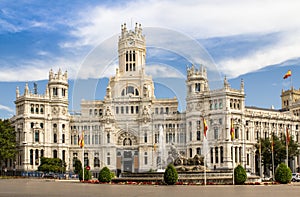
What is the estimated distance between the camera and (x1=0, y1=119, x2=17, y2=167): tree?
413ft

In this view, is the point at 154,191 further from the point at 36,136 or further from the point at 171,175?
the point at 36,136

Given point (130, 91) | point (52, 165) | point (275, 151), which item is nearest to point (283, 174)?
point (275, 151)

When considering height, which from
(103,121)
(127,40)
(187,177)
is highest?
(127,40)

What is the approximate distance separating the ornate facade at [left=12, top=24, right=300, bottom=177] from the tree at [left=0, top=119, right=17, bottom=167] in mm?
3171

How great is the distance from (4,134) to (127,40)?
1621 inches

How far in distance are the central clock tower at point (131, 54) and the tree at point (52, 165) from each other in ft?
107

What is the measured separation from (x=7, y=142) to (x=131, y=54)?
4330cm

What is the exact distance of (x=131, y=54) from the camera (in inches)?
6043

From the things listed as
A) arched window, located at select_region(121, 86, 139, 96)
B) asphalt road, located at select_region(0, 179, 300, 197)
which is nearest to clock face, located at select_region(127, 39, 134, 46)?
arched window, located at select_region(121, 86, 139, 96)

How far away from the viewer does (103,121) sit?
458ft

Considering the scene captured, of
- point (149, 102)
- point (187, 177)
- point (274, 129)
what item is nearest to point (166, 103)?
point (149, 102)

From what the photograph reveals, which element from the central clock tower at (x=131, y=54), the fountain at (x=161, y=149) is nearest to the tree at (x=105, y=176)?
the fountain at (x=161, y=149)

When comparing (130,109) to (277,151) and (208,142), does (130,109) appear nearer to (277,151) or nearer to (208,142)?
(208,142)

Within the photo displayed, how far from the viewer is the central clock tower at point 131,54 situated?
493 ft
